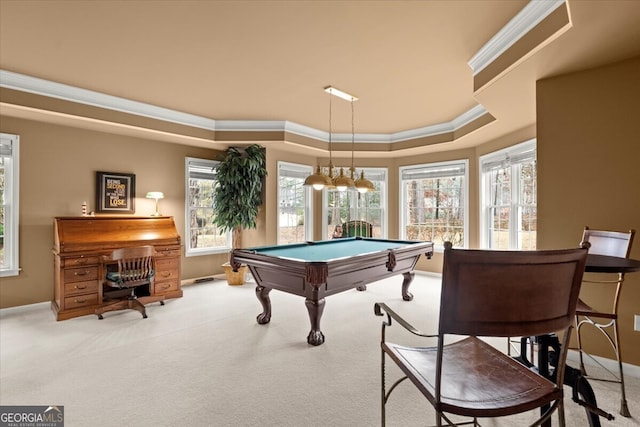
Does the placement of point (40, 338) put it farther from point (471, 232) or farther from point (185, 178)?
point (471, 232)

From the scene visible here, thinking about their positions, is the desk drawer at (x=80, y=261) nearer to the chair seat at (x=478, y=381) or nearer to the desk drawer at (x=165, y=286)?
the desk drawer at (x=165, y=286)

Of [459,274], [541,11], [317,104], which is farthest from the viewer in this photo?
[317,104]

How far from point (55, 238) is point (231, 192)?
241 cm

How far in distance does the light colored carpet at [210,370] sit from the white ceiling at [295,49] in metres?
2.47

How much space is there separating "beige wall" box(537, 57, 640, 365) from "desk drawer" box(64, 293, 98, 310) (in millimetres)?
4985

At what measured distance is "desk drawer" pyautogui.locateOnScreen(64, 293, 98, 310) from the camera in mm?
3778

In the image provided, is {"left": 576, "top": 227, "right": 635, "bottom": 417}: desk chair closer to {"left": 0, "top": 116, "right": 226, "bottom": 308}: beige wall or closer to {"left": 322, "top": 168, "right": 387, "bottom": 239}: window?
{"left": 322, "top": 168, "right": 387, "bottom": 239}: window

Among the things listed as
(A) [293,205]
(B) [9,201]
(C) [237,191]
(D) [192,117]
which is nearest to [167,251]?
(C) [237,191]

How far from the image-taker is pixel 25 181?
159 inches

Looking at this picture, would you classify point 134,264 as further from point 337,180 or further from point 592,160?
point 592,160

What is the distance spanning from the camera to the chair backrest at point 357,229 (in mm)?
6078

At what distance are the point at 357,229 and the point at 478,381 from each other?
15.8ft

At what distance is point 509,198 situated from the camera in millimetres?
4719

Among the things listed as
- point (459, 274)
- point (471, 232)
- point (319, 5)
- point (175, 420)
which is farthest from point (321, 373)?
point (471, 232)
